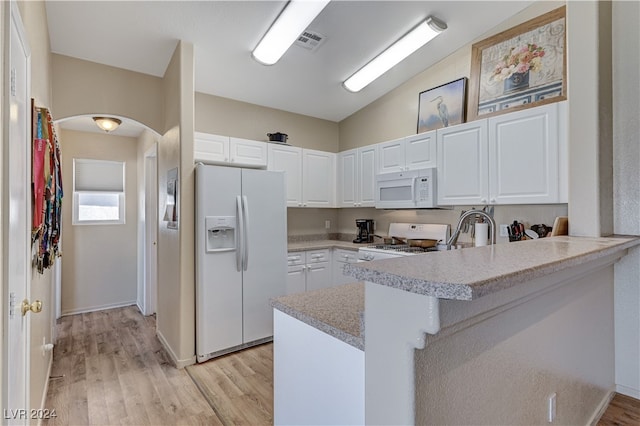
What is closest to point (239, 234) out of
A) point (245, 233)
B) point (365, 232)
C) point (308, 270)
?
point (245, 233)

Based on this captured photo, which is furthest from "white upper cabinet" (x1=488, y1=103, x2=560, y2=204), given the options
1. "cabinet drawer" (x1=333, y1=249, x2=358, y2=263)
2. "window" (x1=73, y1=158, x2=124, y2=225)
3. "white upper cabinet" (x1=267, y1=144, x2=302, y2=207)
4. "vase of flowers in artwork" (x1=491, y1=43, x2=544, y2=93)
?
"window" (x1=73, y1=158, x2=124, y2=225)

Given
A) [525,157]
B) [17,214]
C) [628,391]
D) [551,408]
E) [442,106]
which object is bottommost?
[628,391]

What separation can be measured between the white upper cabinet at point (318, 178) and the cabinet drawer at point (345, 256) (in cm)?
71

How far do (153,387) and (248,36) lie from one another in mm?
2914

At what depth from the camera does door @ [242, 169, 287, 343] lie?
10.3 ft

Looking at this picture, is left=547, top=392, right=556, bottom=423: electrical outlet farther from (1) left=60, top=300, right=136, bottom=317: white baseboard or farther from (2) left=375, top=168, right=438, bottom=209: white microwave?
(1) left=60, top=300, right=136, bottom=317: white baseboard

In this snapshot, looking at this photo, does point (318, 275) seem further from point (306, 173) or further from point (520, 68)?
point (520, 68)

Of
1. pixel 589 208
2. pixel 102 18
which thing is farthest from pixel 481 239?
pixel 102 18

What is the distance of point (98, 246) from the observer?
4.52 meters

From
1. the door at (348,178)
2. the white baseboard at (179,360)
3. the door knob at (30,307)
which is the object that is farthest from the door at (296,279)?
the door knob at (30,307)

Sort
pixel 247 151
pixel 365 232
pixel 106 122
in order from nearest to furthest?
pixel 106 122
pixel 247 151
pixel 365 232

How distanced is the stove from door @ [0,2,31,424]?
2827 millimetres

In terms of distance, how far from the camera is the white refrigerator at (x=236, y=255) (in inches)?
114

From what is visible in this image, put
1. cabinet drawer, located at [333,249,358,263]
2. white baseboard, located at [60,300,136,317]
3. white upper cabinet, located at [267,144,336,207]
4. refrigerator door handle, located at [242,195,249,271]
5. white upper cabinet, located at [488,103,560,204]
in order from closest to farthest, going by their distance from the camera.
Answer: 1. white upper cabinet, located at [488,103,560,204]
2. refrigerator door handle, located at [242,195,249,271]
3. cabinet drawer, located at [333,249,358,263]
4. white upper cabinet, located at [267,144,336,207]
5. white baseboard, located at [60,300,136,317]
